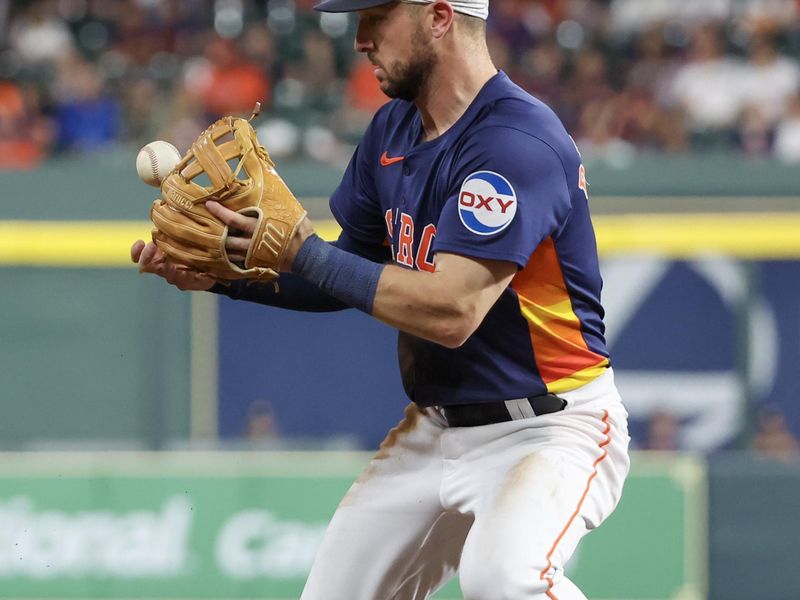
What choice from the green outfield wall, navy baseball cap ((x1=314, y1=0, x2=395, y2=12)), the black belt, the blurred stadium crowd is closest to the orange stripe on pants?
the black belt

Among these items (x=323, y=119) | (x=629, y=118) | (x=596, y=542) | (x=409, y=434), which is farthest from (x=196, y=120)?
(x=409, y=434)

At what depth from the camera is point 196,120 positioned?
9.09 m

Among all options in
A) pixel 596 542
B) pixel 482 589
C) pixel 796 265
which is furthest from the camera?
pixel 796 265

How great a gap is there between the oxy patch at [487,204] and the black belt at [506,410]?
1.71 ft

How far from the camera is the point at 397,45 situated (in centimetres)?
340

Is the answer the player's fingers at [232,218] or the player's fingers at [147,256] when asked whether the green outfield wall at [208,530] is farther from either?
the player's fingers at [232,218]

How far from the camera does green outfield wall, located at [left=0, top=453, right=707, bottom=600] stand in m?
6.81

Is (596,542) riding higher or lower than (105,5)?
lower

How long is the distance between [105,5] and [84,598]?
537cm

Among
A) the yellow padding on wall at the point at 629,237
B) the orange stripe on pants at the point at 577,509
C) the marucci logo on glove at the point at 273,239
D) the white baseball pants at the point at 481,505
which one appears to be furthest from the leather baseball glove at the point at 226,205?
the yellow padding on wall at the point at 629,237

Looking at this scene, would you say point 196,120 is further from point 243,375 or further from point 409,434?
point 409,434

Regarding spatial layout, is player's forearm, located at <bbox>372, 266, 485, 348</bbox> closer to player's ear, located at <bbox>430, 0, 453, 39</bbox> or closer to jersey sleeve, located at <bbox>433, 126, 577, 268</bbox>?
jersey sleeve, located at <bbox>433, 126, 577, 268</bbox>

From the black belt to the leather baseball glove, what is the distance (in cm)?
62

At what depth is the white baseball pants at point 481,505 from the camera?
3221mm
